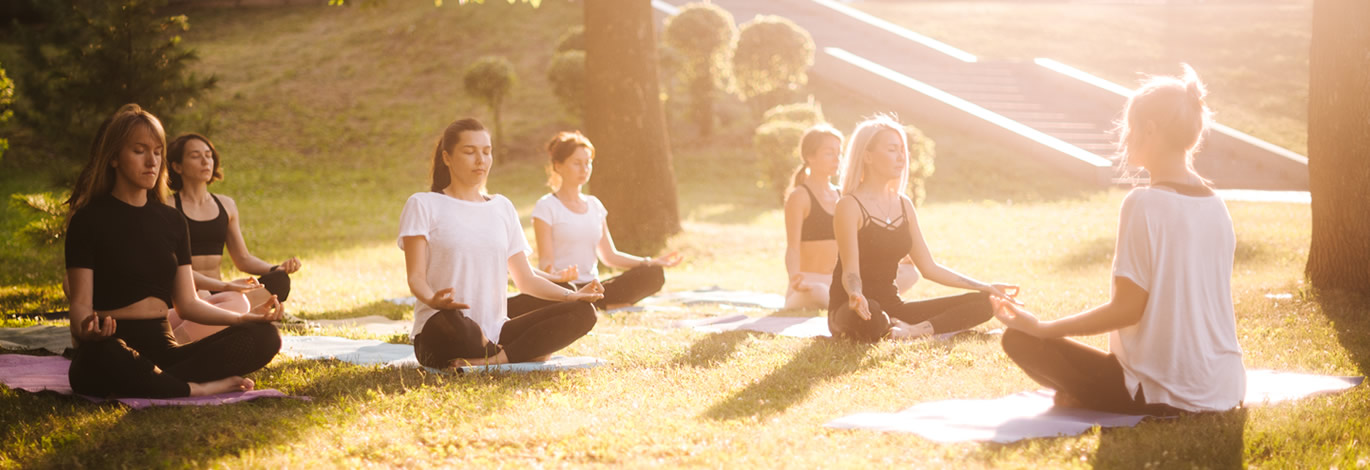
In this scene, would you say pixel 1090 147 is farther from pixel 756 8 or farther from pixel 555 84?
pixel 756 8

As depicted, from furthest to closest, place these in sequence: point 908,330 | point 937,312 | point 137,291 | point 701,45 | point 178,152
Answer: point 701,45, point 178,152, point 937,312, point 908,330, point 137,291

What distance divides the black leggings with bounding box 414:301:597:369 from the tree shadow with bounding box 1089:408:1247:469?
2877 mm

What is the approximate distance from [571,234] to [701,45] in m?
14.2

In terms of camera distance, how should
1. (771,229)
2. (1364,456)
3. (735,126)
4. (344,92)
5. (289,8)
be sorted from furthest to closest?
(289,8) → (344,92) → (735,126) → (771,229) → (1364,456)

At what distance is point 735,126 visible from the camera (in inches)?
953

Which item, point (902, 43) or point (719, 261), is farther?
point (902, 43)

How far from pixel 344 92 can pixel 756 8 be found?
13.1 meters

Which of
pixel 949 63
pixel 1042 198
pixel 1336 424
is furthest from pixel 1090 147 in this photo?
pixel 1336 424

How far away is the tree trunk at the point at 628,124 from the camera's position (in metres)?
12.5

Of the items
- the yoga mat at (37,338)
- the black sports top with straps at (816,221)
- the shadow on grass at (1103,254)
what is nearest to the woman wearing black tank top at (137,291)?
the yoga mat at (37,338)

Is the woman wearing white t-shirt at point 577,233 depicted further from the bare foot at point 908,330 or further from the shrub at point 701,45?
the shrub at point 701,45

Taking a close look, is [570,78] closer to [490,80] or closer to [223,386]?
[490,80]

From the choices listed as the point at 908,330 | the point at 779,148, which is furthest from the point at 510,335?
the point at 779,148

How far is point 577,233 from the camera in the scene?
8.44 metres
